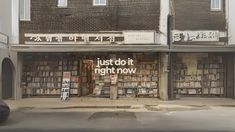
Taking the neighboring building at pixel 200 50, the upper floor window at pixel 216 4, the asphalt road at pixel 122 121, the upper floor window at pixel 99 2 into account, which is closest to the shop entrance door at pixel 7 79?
the upper floor window at pixel 99 2

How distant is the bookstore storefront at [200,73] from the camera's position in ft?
90.5

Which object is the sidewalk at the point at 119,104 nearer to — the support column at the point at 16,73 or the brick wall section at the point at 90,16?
the support column at the point at 16,73

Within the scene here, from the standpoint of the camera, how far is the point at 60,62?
27.8 m

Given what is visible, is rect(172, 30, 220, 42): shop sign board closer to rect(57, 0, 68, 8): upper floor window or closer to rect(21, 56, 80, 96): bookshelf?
rect(21, 56, 80, 96): bookshelf

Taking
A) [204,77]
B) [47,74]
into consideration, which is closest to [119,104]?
[47,74]

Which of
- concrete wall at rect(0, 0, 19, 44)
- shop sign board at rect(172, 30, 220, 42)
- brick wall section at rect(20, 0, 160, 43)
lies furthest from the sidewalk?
brick wall section at rect(20, 0, 160, 43)

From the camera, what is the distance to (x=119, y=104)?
79.5 feet

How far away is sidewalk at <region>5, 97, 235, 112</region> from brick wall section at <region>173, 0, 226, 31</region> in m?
3.86

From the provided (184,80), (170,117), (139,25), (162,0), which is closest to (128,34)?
(139,25)

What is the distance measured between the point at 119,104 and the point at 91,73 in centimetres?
409

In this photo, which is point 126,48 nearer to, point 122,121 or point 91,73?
point 91,73

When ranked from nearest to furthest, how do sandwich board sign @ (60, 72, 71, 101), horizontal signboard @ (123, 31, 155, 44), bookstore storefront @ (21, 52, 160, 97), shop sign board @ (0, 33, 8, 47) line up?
1. shop sign board @ (0, 33, 8, 47)
2. horizontal signboard @ (123, 31, 155, 44)
3. sandwich board sign @ (60, 72, 71, 101)
4. bookstore storefront @ (21, 52, 160, 97)

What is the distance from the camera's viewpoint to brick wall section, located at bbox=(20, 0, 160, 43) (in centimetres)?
2642

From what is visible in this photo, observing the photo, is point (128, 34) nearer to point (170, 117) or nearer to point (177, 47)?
point (177, 47)
